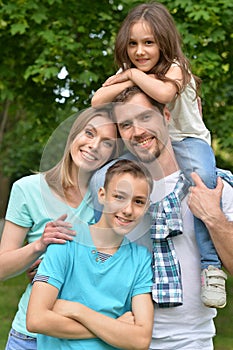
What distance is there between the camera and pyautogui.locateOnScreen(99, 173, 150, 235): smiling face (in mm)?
2607

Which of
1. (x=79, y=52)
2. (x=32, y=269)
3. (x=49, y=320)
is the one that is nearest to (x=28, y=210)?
(x=32, y=269)

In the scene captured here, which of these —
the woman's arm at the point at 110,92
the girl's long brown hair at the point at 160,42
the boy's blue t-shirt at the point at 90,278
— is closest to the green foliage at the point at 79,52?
the girl's long brown hair at the point at 160,42

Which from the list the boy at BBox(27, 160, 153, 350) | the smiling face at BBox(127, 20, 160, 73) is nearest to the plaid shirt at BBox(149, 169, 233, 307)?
the boy at BBox(27, 160, 153, 350)

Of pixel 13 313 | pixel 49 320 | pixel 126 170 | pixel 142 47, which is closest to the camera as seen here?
pixel 49 320

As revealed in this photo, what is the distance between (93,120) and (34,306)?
2.21ft

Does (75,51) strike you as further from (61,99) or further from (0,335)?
(0,335)

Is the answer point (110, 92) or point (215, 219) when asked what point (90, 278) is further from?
point (110, 92)

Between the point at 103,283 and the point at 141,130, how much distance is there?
1.77ft

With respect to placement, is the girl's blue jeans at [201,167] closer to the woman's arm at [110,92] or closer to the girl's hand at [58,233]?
the woman's arm at [110,92]

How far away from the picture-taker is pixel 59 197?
277 centimetres

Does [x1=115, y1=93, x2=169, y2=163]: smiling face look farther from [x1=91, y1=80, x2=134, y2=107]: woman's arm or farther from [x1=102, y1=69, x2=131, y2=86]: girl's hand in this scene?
[x1=102, y1=69, x2=131, y2=86]: girl's hand

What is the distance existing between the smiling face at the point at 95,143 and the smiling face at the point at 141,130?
0.14 feet

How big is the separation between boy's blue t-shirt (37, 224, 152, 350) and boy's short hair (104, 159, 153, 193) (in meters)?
0.22

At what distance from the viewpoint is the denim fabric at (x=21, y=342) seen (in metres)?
2.96
